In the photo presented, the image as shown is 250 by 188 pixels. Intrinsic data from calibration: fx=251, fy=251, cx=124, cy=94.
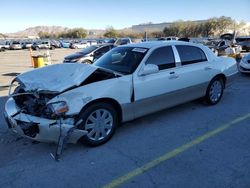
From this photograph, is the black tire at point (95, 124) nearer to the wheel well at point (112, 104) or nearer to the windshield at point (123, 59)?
the wheel well at point (112, 104)

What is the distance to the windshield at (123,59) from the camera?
4.67 metres

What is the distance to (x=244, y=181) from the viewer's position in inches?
120

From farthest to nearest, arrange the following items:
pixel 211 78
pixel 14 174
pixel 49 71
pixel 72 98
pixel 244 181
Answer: pixel 211 78, pixel 49 71, pixel 72 98, pixel 14 174, pixel 244 181

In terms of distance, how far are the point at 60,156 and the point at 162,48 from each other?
2.82 meters

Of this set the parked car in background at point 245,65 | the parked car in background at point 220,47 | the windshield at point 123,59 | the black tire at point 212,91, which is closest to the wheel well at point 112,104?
the windshield at point 123,59

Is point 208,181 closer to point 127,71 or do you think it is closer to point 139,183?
point 139,183

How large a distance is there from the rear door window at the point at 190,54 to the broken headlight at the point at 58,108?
2.80 meters

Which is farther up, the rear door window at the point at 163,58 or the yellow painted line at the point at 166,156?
the rear door window at the point at 163,58

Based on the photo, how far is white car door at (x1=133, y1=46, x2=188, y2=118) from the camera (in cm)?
451

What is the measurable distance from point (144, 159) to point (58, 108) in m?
1.43

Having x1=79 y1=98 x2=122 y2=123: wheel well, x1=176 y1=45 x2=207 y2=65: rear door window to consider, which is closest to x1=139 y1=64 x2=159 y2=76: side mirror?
x1=79 y1=98 x2=122 y2=123: wheel well

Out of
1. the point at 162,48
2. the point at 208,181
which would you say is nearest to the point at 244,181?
the point at 208,181

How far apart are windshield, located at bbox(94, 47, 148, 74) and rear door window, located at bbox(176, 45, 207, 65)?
35.6 inches

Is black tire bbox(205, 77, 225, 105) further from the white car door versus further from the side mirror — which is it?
the side mirror
